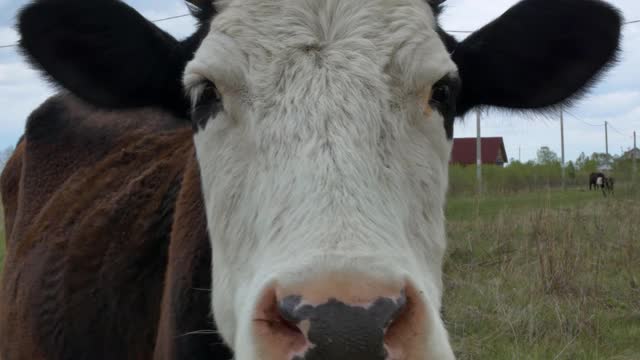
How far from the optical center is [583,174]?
62781 mm

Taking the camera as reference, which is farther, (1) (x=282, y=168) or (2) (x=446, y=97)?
(2) (x=446, y=97)

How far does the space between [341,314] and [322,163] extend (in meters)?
0.49

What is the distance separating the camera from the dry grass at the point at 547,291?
615 centimetres

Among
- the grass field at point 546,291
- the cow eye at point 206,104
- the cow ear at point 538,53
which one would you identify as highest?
the cow ear at point 538,53

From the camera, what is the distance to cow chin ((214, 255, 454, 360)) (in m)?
1.88

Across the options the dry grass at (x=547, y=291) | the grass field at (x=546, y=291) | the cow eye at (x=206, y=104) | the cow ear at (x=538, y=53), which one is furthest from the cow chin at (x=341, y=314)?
the dry grass at (x=547, y=291)

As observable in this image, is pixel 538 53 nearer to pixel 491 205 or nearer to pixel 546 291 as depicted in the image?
pixel 546 291

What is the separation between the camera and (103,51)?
3312 millimetres

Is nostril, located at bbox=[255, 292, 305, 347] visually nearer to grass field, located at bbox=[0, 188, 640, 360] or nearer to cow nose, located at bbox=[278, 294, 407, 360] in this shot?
cow nose, located at bbox=[278, 294, 407, 360]

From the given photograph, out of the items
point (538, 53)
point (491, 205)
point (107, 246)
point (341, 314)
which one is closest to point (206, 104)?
point (341, 314)

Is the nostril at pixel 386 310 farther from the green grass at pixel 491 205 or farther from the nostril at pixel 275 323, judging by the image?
the green grass at pixel 491 205

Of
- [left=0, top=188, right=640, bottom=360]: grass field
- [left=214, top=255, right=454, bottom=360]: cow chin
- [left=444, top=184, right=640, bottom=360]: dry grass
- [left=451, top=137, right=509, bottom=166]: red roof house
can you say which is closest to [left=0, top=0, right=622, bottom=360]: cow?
[left=214, top=255, right=454, bottom=360]: cow chin

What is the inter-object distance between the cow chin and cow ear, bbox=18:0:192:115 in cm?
152

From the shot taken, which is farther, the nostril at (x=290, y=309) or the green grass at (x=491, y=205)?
the green grass at (x=491, y=205)
